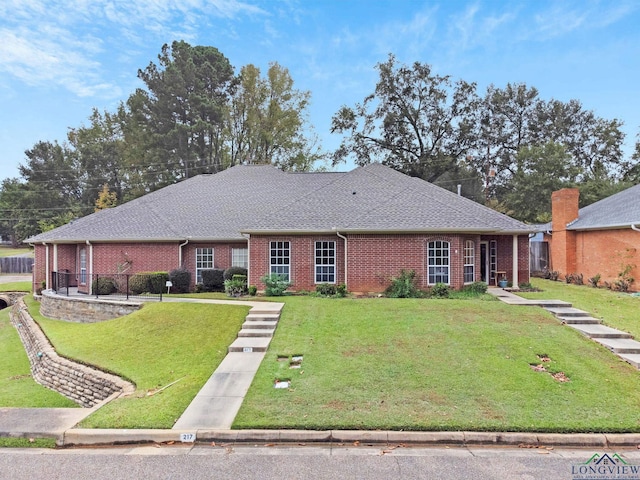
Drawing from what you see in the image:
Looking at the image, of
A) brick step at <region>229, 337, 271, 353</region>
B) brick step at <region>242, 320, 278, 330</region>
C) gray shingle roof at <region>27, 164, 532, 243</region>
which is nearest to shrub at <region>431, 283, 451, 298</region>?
gray shingle roof at <region>27, 164, 532, 243</region>

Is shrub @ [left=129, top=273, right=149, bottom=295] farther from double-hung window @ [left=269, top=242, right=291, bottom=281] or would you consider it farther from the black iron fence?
double-hung window @ [left=269, top=242, right=291, bottom=281]

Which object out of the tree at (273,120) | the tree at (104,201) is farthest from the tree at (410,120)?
the tree at (104,201)

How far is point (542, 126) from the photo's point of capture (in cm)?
4144

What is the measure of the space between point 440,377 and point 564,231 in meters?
17.8

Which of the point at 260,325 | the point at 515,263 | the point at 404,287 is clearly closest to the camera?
the point at 260,325

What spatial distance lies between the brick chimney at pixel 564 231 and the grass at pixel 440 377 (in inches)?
464

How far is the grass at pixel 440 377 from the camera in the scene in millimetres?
5789

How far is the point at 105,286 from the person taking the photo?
55.8 ft

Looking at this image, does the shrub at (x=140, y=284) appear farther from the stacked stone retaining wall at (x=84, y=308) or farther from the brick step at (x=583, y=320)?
the brick step at (x=583, y=320)

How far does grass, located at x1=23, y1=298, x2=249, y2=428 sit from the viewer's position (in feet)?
20.5

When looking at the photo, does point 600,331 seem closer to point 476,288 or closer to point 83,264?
point 476,288

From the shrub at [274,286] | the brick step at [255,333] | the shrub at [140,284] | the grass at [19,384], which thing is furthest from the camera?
the shrub at [140,284]

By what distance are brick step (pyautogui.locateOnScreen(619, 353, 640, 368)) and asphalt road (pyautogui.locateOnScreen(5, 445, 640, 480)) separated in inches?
139

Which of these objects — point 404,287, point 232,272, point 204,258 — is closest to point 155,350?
point 232,272
